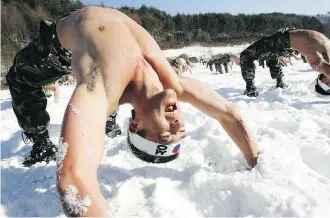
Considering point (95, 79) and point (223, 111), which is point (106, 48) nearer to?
point (95, 79)

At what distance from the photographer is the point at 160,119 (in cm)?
200

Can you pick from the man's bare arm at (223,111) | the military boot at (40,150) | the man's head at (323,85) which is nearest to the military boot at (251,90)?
the man's head at (323,85)

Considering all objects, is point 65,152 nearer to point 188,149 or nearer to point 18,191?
point 18,191

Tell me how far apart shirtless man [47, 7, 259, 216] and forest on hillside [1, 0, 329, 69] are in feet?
103

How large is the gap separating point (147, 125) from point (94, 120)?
1.72 ft

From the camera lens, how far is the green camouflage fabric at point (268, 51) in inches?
190

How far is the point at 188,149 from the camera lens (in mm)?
2883

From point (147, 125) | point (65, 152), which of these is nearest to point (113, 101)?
point (147, 125)

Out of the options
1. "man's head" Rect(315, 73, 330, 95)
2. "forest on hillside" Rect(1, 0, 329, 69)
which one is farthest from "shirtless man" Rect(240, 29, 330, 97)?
"forest on hillside" Rect(1, 0, 329, 69)

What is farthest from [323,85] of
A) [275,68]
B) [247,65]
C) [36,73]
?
[36,73]

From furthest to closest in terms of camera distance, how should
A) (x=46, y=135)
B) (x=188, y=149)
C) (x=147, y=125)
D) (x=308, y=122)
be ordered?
1. (x=308, y=122)
2. (x=46, y=135)
3. (x=188, y=149)
4. (x=147, y=125)

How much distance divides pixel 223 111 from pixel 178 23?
7168 centimetres

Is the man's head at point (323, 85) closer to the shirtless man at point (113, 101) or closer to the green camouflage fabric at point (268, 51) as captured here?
the green camouflage fabric at point (268, 51)

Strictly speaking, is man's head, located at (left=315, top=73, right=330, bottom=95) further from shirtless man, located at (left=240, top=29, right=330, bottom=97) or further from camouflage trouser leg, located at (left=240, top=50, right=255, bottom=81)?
camouflage trouser leg, located at (left=240, top=50, right=255, bottom=81)
